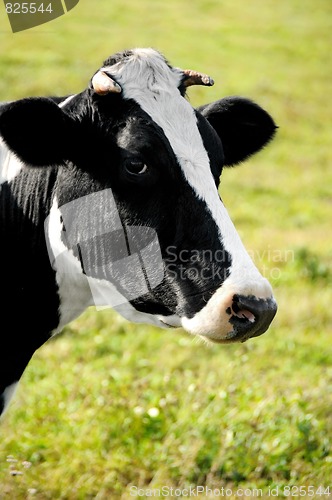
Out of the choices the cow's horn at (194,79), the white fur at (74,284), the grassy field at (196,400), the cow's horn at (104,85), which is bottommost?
the grassy field at (196,400)

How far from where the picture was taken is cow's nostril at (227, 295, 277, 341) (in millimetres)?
2879

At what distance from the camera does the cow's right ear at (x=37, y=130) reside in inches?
126

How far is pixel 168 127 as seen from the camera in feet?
10.5

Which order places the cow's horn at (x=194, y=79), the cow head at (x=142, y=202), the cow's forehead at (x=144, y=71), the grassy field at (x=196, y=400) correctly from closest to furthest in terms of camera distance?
the cow head at (x=142, y=202)
the cow's forehead at (x=144, y=71)
the cow's horn at (x=194, y=79)
the grassy field at (x=196, y=400)

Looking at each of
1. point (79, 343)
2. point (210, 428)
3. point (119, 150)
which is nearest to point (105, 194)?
point (119, 150)

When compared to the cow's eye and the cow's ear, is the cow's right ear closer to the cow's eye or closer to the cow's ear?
the cow's eye

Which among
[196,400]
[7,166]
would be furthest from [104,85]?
[196,400]

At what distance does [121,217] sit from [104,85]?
1.90ft

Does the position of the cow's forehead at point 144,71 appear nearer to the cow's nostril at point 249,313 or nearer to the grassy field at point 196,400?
the cow's nostril at point 249,313

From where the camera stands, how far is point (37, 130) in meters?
3.26

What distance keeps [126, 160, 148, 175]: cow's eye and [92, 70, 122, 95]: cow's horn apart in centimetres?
35

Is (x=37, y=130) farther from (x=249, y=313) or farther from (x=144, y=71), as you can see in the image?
(x=249, y=313)

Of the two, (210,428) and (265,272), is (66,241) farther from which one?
(265,272)

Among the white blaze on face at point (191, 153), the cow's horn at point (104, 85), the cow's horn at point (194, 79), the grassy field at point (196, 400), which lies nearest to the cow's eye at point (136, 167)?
the white blaze on face at point (191, 153)
